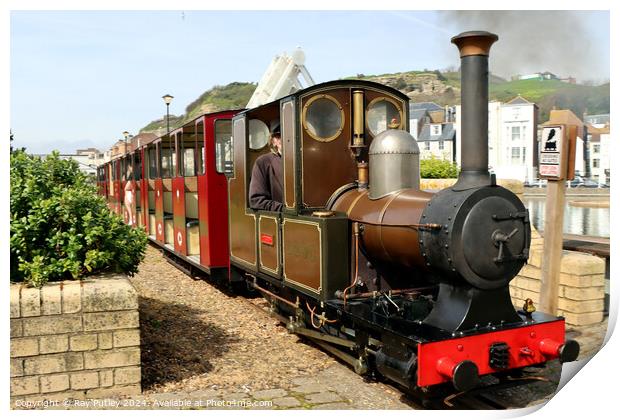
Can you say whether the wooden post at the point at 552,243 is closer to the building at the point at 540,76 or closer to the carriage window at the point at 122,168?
the building at the point at 540,76

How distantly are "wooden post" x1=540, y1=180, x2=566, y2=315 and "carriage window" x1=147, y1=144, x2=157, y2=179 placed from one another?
30.8 feet

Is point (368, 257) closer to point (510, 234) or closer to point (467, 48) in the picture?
point (510, 234)

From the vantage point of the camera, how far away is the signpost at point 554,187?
4.84 m

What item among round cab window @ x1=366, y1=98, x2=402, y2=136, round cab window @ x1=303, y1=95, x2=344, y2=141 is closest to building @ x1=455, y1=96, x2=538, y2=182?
round cab window @ x1=366, y1=98, x2=402, y2=136

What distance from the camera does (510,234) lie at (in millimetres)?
4141

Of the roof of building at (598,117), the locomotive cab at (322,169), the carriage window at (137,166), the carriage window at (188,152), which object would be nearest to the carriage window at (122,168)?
the carriage window at (137,166)

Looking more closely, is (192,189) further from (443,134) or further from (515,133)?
(443,134)

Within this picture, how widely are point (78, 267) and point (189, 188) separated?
5129 millimetres

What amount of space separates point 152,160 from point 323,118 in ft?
27.6

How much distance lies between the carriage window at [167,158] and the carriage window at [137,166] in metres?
2.77

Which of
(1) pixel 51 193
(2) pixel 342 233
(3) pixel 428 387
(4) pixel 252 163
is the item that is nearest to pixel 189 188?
(4) pixel 252 163

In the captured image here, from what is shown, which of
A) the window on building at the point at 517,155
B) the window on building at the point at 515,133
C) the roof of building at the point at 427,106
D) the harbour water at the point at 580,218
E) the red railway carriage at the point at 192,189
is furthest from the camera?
the roof of building at the point at 427,106

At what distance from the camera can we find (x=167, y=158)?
38.3 ft

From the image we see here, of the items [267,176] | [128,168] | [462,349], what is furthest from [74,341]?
[128,168]
